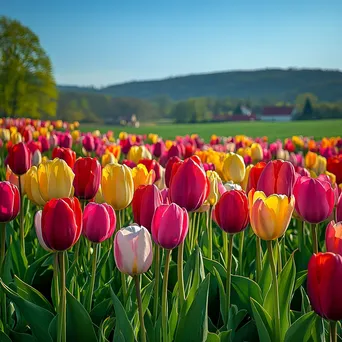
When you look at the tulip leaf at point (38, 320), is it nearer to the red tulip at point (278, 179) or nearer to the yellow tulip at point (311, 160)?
the red tulip at point (278, 179)

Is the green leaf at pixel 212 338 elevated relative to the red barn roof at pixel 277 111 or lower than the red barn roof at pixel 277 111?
elevated

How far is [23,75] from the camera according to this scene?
146ft

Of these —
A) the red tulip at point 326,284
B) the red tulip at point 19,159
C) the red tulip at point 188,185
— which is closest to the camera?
the red tulip at point 326,284

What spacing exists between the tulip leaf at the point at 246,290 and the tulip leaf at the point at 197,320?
0.45 m

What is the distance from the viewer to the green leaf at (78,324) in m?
1.75

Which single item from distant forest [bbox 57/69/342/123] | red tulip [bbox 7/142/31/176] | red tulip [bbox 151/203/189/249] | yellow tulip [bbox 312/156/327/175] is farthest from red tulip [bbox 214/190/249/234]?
distant forest [bbox 57/69/342/123]

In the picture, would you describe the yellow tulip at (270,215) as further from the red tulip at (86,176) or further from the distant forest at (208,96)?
the distant forest at (208,96)

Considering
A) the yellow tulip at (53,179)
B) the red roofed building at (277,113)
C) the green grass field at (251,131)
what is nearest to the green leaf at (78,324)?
the yellow tulip at (53,179)

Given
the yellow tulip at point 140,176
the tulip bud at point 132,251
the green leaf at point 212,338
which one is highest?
the yellow tulip at point 140,176

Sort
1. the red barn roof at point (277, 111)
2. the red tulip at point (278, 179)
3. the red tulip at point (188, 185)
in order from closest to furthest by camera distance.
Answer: the red tulip at point (188, 185), the red tulip at point (278, 179), the red barn roof at point (277, 111)

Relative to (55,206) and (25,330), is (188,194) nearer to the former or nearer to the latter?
(55,206)

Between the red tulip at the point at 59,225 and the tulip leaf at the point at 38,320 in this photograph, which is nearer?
the red tulip at the point at 59,225

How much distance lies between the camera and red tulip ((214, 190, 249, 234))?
177 cm

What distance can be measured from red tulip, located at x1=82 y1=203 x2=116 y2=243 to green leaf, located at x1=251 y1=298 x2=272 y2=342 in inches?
22.0
